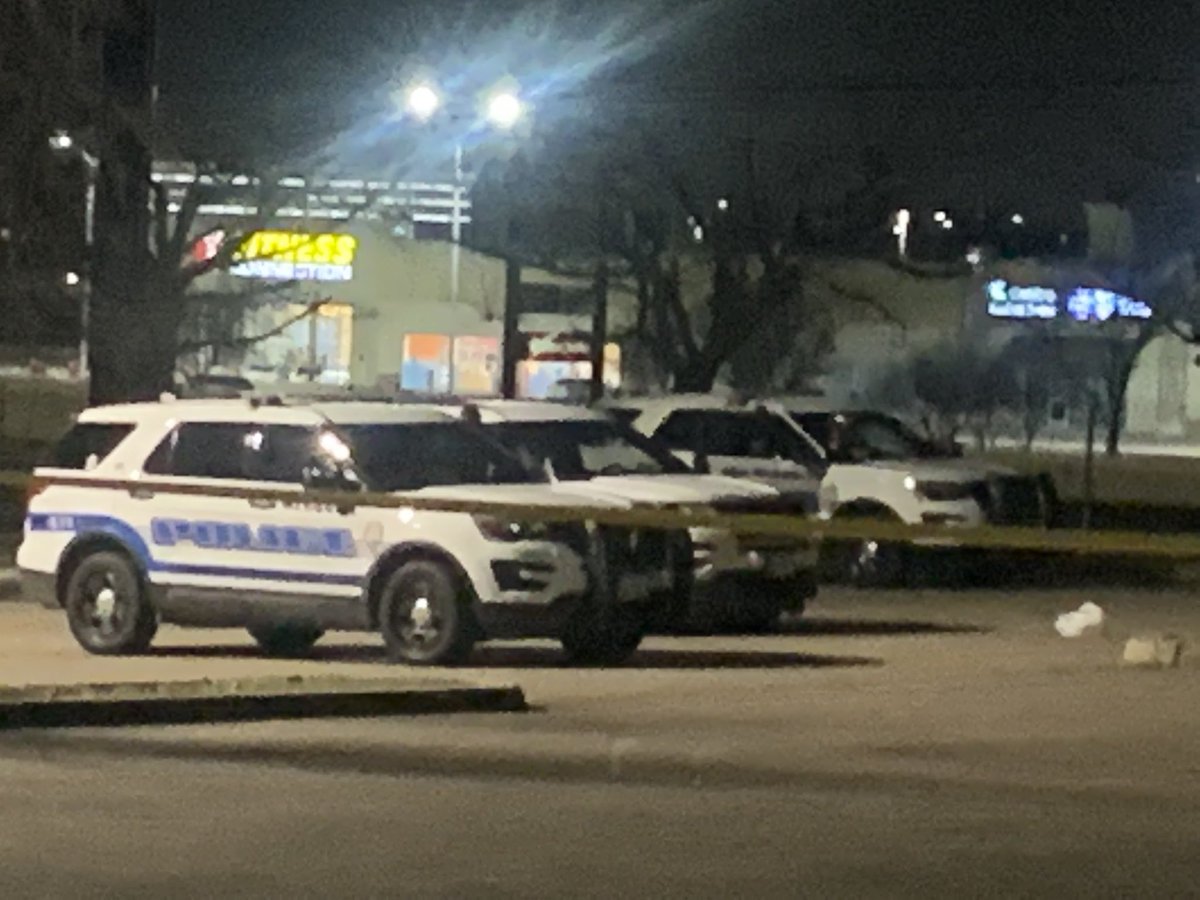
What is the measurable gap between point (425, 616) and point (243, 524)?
153cm

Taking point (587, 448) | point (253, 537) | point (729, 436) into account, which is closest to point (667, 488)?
point (587, 448)

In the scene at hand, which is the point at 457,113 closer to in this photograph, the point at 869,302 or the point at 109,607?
the point at 869,302

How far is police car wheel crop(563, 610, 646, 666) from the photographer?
1741 cm

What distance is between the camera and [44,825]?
1045 centimetres

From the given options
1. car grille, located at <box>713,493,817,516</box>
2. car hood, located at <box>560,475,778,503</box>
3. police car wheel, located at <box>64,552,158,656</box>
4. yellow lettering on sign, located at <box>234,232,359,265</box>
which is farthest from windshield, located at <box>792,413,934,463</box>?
police car wheel, located at <box>64,552,158,656</box>

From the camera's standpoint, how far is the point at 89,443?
61.6 ft

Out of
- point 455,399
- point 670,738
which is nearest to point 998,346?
point 455,399

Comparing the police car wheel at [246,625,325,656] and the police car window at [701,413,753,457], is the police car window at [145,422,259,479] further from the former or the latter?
the police car window at [701,413,753,457]

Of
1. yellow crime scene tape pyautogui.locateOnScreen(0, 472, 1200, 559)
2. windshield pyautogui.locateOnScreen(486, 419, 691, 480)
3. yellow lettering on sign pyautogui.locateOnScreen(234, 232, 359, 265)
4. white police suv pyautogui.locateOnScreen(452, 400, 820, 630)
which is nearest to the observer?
yellow crime scene tape pyautogui.locateOnScreen(0, 472, 1200, 559)

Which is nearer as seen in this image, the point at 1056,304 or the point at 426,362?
Result: the point at 1056,304

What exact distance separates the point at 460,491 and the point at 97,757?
5.36 m

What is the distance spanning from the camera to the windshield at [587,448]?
19.6 meters

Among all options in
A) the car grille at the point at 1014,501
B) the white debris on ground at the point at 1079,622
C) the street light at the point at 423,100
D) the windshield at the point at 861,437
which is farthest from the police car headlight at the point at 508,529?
the street light at the point at 423,100

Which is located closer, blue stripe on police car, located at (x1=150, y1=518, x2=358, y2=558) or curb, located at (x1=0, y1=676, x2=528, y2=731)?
curb, located at (x1=0, y1=676, x2=528, y2=731)
